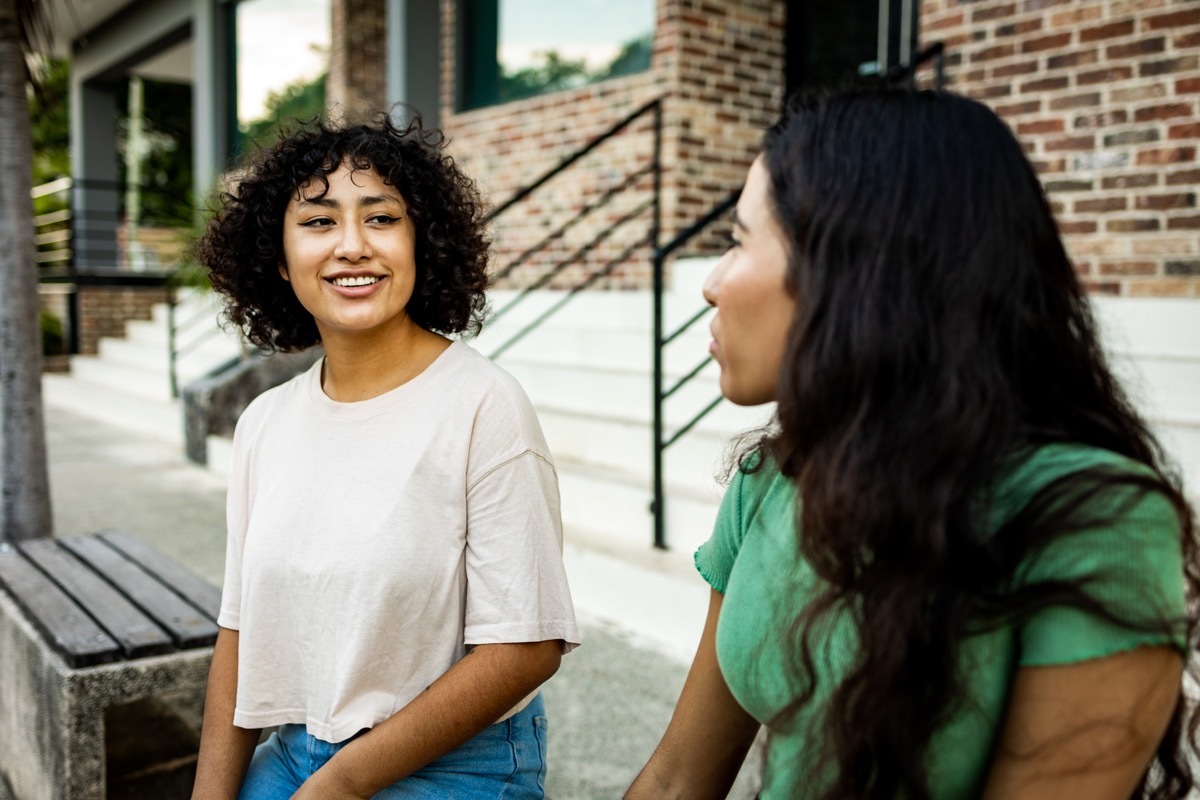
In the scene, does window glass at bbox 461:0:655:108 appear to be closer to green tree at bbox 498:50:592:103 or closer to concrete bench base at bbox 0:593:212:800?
green tree at bbox 498:50:592:103

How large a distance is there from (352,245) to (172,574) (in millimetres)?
1586

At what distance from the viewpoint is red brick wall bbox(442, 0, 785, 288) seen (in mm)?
6195

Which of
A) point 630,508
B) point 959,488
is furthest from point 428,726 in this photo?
point 630,508

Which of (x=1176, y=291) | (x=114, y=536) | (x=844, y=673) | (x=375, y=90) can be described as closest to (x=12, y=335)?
(x=114, y=536)

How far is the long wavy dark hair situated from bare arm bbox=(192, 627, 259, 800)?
1.10 m

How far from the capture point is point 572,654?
3432 mm

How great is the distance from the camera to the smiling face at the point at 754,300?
109 centimetres

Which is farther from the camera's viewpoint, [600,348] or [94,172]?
[94,172]

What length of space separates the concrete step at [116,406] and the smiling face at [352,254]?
671 centimetres

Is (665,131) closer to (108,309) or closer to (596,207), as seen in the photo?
(596,207)

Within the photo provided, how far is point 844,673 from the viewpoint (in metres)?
1.04

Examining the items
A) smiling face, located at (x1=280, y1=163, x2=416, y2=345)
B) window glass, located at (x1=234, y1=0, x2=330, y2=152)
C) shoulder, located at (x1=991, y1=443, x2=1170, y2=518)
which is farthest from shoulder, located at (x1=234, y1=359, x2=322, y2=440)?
window glass, located at (x1=234, y1=0, x2=330, y2=152)

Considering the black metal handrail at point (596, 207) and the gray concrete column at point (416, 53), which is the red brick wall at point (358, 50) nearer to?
the gray concrete column at point (416, 53)

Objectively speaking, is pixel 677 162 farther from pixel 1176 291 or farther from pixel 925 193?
pixel 925 193
